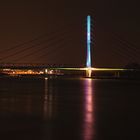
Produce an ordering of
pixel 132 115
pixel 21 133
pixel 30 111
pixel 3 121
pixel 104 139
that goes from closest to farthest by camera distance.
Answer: pixel 104 139 → pixel 21 133 → pixel 3 121 → pixel 132 115 → pixel 30 111

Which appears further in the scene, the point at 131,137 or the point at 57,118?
the point at 57,118

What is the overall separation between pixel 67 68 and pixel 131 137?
58427 millimetres

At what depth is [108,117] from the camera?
1119 cm

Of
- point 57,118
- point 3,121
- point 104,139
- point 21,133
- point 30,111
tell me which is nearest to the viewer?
point 104,139

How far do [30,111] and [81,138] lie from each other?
15.5 ft

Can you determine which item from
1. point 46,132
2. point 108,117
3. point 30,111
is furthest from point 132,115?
point 46,132

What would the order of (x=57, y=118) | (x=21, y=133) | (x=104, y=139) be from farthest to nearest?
(x=57, y=118) < (x=21, y=133) < (x=104, y=139)

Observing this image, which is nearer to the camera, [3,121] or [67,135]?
[67,135]

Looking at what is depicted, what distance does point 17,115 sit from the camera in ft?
37.5

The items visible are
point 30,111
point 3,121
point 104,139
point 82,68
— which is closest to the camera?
point 104,139

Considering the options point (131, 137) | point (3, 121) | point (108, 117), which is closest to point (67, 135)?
point (131, 137)

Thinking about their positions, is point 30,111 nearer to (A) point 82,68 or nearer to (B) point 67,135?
(B) point 67,135

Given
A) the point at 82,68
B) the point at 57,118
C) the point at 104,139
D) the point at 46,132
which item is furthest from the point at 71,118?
the point at 82,68

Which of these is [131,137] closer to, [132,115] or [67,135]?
[67,135]
